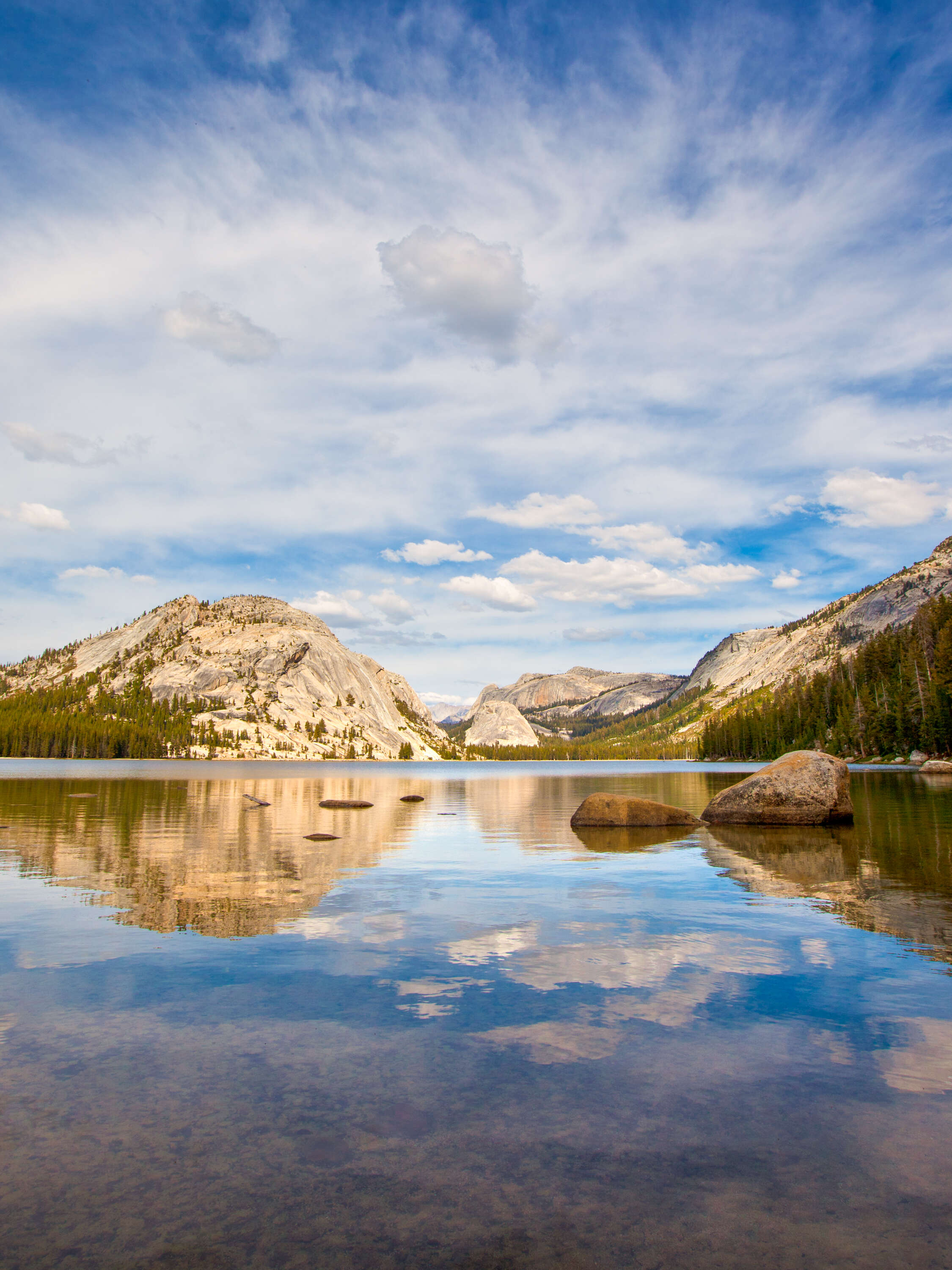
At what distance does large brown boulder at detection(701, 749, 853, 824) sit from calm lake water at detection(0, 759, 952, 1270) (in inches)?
564

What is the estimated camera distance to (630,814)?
3503cm

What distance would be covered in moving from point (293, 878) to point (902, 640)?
14243cm

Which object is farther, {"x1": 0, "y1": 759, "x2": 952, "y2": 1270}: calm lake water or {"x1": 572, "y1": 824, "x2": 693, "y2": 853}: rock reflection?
{"x1": 572, "y1": 824, "x2": 693, "y2": 853}: rock reflection

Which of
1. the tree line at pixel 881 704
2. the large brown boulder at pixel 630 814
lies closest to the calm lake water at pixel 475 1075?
the large brown boulder at pixel 630 814

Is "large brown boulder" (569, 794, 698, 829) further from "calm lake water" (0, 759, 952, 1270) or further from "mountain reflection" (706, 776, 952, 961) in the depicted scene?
"calm lake water" (0, 759, 952, 1270)

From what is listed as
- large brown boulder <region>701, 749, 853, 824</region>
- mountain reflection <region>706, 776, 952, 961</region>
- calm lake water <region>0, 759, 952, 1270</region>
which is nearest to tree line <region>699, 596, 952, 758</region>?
large brown boulder <region>701, 749, 853, 824</region>

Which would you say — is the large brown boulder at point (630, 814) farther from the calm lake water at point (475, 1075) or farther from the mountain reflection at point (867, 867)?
the calm lake water at point (475, 1075)

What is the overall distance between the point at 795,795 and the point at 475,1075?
2960 cm

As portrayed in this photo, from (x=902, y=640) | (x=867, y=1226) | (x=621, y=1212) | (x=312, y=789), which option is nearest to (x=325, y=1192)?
(x=621, y=1212)

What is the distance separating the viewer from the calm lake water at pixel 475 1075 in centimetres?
514

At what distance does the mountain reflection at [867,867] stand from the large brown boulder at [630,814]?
2108 millimetres

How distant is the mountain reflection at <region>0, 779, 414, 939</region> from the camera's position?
621 inches

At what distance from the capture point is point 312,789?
75.3 meters

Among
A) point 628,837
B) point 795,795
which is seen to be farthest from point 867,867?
point 795,795
